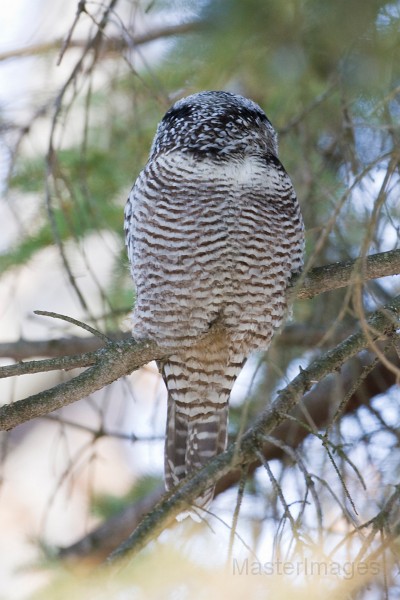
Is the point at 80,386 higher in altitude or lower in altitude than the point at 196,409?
lower

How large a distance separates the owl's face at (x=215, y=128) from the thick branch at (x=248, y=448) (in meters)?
0.83

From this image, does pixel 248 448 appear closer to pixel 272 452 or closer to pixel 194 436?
pixel 194 436

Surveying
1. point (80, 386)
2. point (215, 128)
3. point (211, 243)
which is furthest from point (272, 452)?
point (80, 386)

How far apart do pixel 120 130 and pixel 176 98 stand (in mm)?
674

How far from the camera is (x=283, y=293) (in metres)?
3.08

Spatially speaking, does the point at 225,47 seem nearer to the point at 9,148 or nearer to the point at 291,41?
the point at 291,41

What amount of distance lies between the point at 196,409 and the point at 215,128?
110 centimetres

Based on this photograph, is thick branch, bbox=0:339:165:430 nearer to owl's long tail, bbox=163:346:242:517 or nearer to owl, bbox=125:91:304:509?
owl, bbox=125:91:304:509

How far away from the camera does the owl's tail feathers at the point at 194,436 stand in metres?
3.40

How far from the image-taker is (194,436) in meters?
3.43

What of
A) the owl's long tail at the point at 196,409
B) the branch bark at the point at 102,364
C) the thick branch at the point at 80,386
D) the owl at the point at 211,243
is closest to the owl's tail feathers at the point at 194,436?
the owl's long tail at the point at 196,409

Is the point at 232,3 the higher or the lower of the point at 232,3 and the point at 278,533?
the higher

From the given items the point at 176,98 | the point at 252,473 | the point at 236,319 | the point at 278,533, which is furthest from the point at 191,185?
the point at 252,473

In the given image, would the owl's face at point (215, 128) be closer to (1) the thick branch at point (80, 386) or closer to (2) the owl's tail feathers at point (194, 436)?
(1) the thick branch at point (80, 386)
